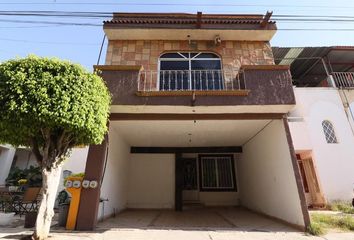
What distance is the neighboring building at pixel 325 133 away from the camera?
8812 millimetres

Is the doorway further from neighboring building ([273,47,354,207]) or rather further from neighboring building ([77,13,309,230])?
neighboring building ([77,13,309,230])

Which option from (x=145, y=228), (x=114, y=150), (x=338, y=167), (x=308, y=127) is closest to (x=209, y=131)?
(x=114, y=150)

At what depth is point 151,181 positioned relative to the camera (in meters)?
10.4

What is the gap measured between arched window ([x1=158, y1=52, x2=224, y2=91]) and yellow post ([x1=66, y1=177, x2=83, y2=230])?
144 inches

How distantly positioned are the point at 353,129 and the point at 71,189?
1081cm

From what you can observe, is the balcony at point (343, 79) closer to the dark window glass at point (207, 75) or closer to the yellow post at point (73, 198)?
the dark window glass at point (207, 75)

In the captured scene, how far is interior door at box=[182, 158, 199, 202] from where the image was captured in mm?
10938

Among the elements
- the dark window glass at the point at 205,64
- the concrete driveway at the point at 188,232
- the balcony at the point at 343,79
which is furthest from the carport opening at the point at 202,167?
the balcony at the point at 343,79

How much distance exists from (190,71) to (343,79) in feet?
27.4

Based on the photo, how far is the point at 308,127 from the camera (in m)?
9.48

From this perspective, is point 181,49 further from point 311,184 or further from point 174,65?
point 311,184

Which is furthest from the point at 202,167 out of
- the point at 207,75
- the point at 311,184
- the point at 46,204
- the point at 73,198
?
the point at 46,204

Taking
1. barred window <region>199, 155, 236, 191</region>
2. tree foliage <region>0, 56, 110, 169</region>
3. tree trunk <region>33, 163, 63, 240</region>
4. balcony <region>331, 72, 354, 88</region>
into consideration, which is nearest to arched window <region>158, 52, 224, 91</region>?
tree foliage <region>0, 56, 110, 169</region>

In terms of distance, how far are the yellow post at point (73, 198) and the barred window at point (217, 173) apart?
6.70 meters
